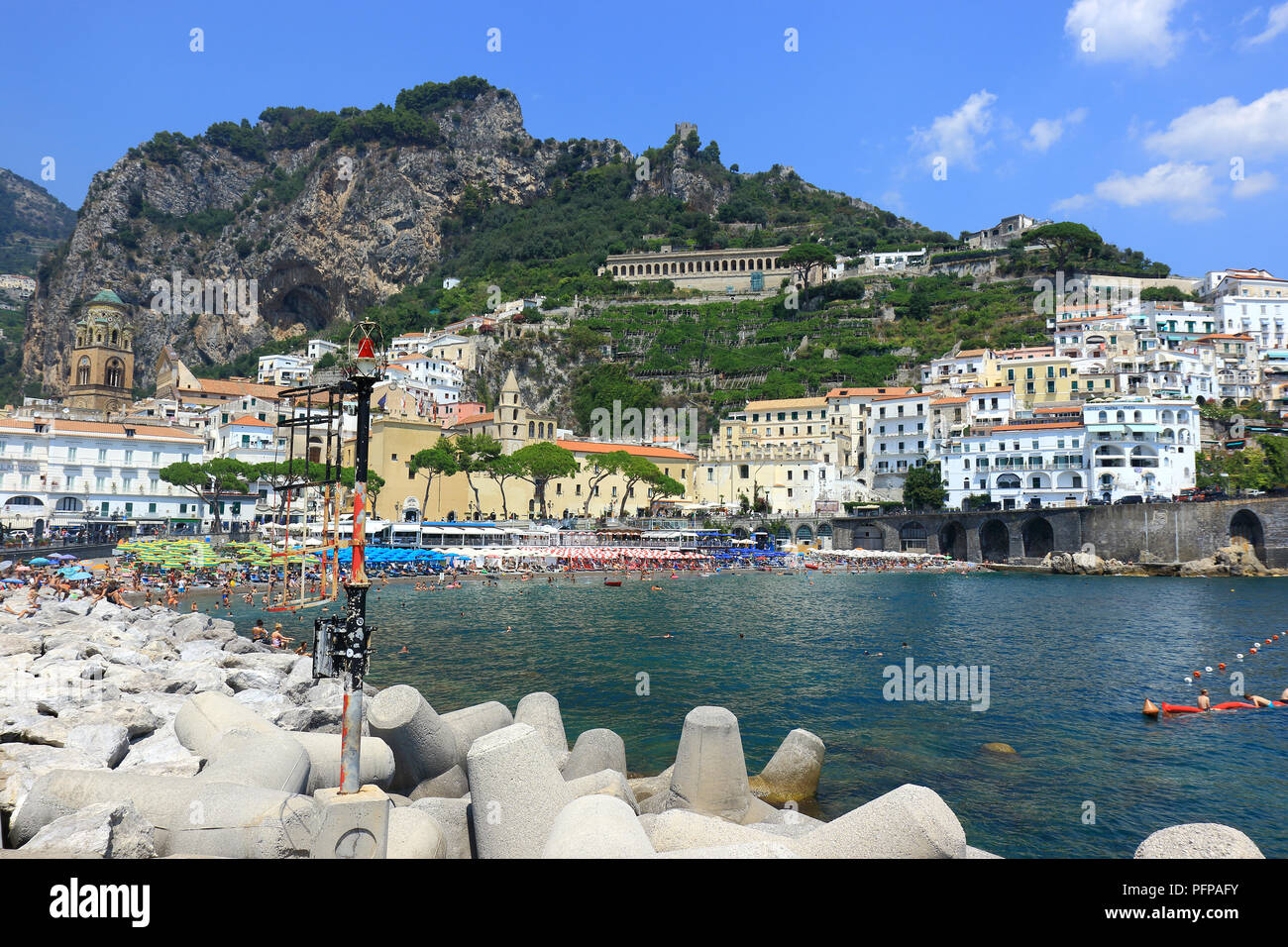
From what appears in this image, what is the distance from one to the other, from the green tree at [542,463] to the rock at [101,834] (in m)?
63.8

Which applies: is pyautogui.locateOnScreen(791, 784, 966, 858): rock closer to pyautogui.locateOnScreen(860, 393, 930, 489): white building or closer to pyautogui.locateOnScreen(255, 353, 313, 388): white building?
pyautogui.locateOnScreen(860, 393, 930, 489): white building

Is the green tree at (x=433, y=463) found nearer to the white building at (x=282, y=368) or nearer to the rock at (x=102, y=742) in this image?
the white building at (x=282, y=368)

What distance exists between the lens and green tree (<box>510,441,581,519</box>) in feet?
232

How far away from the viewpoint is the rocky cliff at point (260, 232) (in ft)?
401

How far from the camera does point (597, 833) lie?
6.14 meters

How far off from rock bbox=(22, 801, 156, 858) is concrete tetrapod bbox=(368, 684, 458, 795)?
3.24m

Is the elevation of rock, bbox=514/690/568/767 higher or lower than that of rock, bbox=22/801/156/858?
lower

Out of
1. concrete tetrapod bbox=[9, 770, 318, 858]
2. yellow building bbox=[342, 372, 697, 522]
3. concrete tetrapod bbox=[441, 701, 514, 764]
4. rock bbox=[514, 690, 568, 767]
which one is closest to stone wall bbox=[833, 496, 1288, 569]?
yellow building bbox=[342, 372, 697, 522]

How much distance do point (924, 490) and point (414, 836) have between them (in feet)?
240

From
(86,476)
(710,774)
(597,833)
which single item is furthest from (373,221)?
(597,833)

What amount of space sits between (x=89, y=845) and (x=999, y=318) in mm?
106768

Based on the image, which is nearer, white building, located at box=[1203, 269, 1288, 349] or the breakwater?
the breakwater

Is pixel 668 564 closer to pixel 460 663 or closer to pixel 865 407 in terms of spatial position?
pixel 865 407

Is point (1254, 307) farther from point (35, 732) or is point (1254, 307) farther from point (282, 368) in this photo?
point (35, 732)
